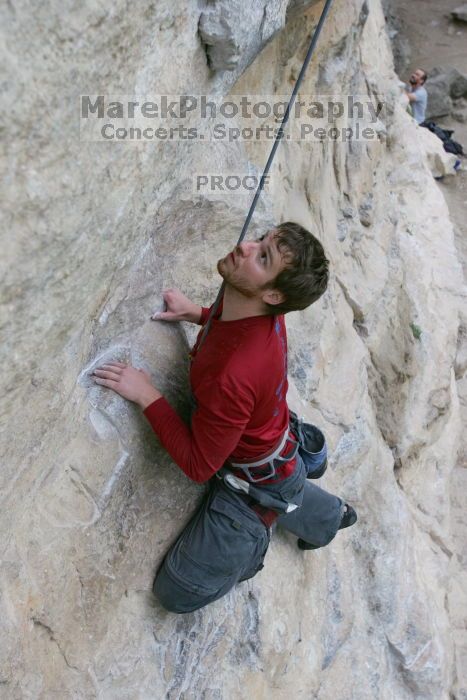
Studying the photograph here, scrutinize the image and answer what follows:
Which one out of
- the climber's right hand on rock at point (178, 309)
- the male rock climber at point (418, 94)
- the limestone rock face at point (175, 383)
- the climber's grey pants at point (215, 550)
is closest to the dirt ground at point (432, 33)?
the male rock climber at point (418, 94)

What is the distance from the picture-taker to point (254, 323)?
2061 mm

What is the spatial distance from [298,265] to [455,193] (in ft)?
24.0

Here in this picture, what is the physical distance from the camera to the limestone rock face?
4.17 feet

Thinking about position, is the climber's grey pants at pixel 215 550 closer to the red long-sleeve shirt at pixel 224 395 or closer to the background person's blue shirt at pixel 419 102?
the red long-sleeve shirt at pixel 224 395

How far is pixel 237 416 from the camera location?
1979 millimetres

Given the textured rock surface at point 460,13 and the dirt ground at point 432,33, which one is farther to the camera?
the textured rock surface at point 460,13

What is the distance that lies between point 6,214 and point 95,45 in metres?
0.38

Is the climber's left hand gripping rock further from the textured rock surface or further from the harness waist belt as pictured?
the textured rock surface

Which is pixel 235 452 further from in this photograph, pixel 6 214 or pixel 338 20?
pixel 338 20

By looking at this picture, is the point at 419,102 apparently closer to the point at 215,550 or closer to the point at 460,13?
the point at 460,13

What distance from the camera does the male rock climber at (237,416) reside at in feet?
6.52

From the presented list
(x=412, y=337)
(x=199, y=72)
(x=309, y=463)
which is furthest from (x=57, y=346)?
(x=412, y=337)

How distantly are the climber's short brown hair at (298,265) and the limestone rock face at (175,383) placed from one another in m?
0.42

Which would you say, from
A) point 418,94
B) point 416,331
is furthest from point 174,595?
point 418,94
